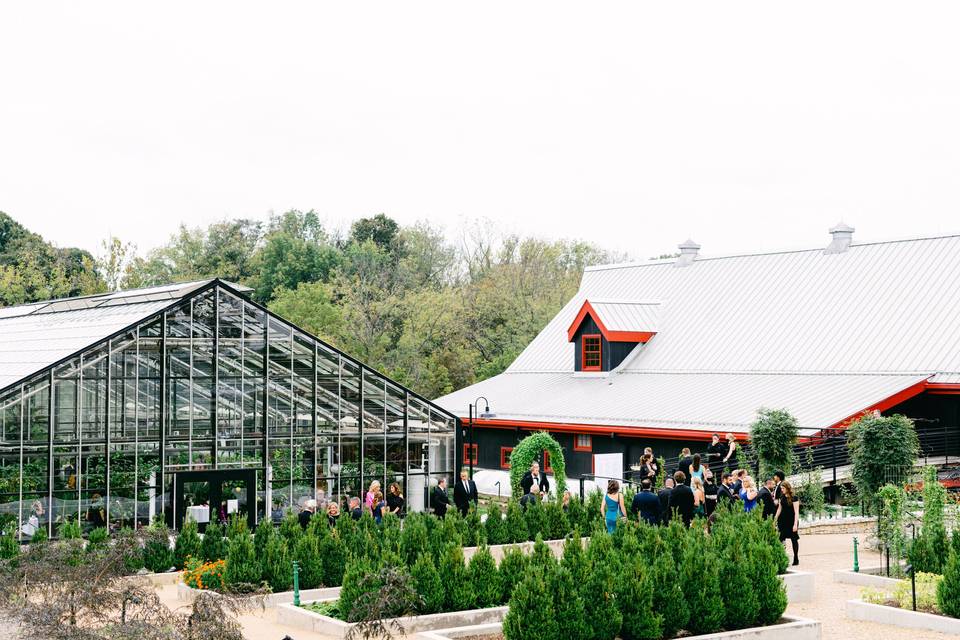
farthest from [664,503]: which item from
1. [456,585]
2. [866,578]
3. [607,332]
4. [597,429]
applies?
[607,332]

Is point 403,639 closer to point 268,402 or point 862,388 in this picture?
point 268,402

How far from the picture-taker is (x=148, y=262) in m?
76.9

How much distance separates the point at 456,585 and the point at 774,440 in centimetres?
1277

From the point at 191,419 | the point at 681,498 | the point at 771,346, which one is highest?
the point at 771,346

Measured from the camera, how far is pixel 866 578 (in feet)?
59.1

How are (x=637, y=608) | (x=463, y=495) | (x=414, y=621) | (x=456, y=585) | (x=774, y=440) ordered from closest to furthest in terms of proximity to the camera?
(x=637, y=608)
(x=414, y=621)
(x=456, y=585)
(x=463, y=495)
(x=774, y=440)

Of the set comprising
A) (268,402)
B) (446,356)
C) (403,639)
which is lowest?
(403,639)

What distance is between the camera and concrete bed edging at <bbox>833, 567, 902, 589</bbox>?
57.3ft

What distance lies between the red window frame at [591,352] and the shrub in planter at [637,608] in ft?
86.0

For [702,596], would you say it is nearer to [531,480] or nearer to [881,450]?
[531,480]

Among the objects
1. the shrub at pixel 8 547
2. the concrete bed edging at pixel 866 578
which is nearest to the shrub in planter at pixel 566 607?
the concrete bed edging at pixel 866 578

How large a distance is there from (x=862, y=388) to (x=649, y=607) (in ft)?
62.4

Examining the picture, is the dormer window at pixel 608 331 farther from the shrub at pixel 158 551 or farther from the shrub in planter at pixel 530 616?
the shrub in planter at pixel 530 616

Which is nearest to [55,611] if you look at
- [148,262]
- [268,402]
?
[268,402]
